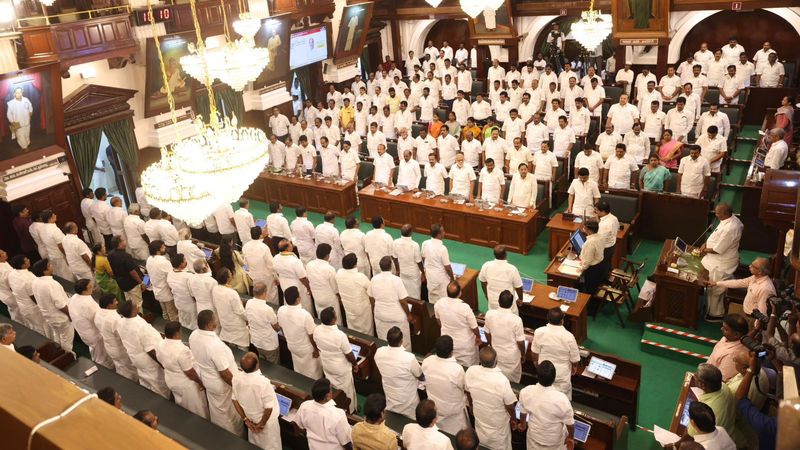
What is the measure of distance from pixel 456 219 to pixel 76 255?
19.3ft

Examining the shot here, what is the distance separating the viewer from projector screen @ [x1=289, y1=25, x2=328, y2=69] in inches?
586

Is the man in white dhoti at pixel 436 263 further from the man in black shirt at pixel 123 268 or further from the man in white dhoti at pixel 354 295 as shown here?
the man in black shirt at pixel 123 268

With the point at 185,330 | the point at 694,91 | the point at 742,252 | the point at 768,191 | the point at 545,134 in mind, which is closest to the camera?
the point at 768,191

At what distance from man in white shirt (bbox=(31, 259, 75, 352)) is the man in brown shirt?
4795mm

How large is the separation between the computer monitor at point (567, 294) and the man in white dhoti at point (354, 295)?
7.39 ft

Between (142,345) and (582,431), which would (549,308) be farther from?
(142,345)

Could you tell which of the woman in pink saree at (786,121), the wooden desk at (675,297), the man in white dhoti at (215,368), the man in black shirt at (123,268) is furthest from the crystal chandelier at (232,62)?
the woman in pink saree at (786,121)

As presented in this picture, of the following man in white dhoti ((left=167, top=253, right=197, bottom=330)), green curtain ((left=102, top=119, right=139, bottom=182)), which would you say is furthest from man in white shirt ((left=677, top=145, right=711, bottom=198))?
green curtain ((left=102, top=119, right=139, bottom=182))

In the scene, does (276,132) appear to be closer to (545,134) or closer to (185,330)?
(545,134)

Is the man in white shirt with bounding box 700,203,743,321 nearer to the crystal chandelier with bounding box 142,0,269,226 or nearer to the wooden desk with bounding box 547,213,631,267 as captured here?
the wooden desk with bounding box 547,213,631,267

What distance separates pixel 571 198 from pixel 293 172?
579cm

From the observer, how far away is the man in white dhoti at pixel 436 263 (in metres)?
7.48

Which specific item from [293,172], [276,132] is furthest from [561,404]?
[276,132]

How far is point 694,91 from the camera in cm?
1276
